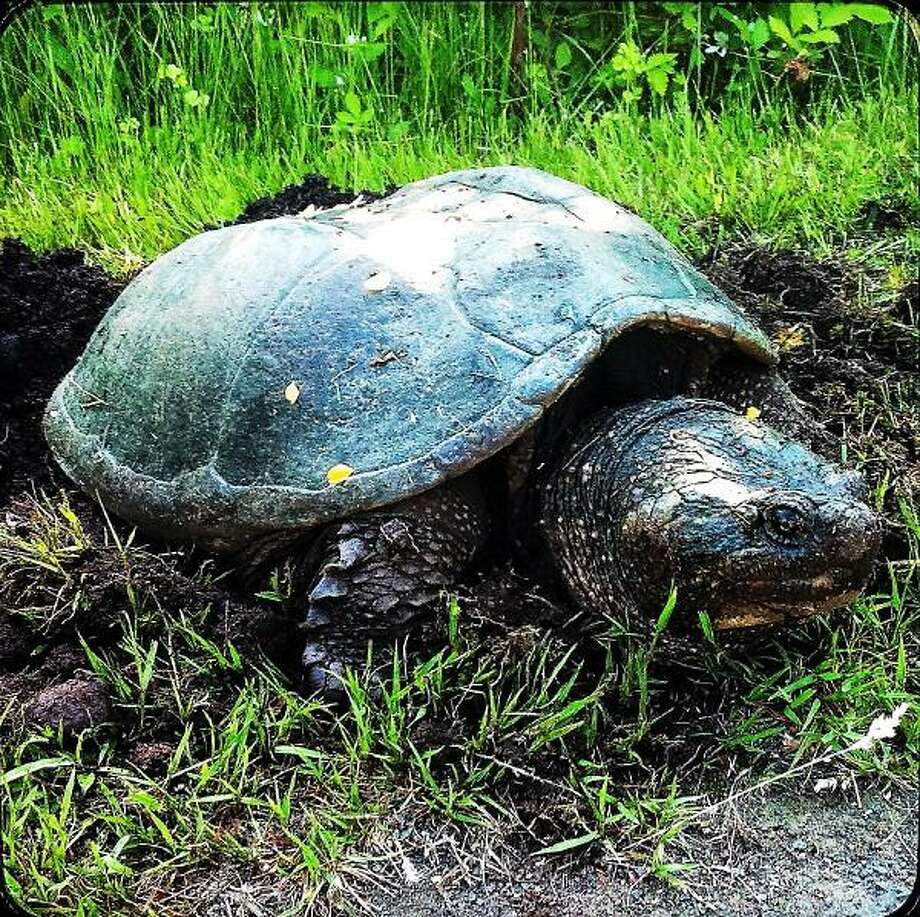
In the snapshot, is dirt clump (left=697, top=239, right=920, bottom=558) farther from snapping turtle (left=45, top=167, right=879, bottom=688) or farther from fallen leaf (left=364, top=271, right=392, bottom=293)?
fallen leaf (left=364, top=271, right=392, bottom=293)

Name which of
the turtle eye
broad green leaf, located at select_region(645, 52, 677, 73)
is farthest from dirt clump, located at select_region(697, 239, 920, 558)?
broad green leaf, located at select_region(645, 52, 677, 73)

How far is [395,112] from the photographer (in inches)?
197

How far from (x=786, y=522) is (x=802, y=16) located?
373 cm

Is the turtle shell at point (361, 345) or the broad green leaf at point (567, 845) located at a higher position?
the turtle shell at point (361, 345)

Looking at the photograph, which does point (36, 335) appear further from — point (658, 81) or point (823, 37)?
point (823, 37)

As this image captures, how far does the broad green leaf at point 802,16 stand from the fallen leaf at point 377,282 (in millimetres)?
3275

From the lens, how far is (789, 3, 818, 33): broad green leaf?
485 centimetres

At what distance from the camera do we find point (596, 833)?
198 cm

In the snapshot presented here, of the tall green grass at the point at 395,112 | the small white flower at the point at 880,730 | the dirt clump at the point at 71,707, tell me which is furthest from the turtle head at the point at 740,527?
the tall green grass at the point at 395,112

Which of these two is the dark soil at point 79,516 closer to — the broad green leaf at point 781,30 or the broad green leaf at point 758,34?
the broad green leaf at point 781,30

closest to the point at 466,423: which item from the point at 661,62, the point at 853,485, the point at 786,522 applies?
the point at 786,522

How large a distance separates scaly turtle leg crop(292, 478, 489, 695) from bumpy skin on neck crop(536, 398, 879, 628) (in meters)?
0.29

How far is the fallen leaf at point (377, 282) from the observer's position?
2408mm

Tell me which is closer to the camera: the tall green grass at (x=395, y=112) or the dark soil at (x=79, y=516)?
the dark soil at (x=79, y=516)
